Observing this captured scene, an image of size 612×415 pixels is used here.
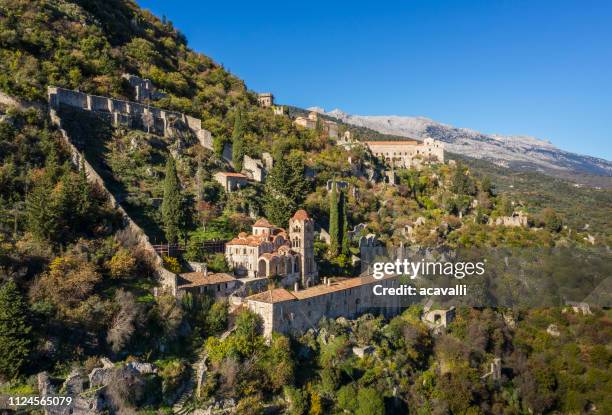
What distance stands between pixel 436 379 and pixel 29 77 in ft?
109

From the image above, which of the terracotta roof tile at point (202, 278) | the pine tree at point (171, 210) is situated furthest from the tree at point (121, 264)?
the pine tree at point (171, 210)

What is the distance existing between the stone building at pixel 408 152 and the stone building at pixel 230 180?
29.5 meters

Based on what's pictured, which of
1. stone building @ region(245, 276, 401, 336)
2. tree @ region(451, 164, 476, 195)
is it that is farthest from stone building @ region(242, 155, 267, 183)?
tree @ region(451, 164, 476, 195)

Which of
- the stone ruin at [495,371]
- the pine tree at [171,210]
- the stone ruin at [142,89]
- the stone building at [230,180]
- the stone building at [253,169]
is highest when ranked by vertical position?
the stone ruin at [142,89]

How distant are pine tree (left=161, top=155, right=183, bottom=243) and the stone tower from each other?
21.8 ft

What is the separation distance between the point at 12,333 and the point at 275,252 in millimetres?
14619

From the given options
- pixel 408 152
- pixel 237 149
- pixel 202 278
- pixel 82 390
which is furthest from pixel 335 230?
pixel 408 152

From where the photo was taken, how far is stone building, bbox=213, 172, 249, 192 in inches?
1646

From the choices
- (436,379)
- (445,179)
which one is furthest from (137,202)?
(445,179)

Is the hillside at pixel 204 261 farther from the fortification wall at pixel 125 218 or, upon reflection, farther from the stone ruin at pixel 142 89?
the stone ruin at pixel 142 89

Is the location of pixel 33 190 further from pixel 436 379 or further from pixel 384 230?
pixel 384 230

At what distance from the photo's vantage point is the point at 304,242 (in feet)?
114

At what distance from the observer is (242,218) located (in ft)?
125

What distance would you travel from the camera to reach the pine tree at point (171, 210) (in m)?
32.9
